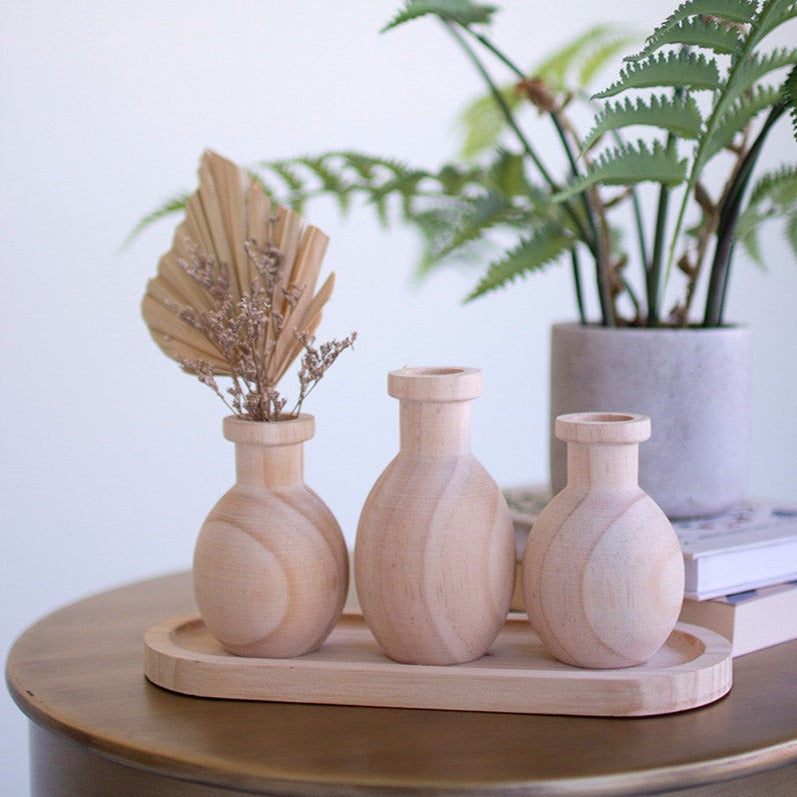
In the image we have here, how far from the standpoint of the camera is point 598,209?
84 cm

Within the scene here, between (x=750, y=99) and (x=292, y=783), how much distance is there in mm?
508

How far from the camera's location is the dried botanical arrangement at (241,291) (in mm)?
610

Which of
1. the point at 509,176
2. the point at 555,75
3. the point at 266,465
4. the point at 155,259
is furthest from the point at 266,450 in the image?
the point at 155,259

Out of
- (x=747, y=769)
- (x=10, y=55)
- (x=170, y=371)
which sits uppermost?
(x=10, y=55)

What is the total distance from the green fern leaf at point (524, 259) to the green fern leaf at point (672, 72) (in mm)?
202

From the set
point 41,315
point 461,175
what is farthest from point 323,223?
point 461,175

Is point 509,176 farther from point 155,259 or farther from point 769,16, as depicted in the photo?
point 155,259

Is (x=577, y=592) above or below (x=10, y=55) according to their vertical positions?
below

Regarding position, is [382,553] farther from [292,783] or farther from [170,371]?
[170,371]

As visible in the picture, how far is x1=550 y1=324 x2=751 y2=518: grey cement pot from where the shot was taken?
0.76 m

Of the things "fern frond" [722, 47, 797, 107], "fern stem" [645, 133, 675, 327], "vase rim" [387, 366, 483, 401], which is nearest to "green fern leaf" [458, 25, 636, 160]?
"fern stem" [645, 133, 675, 327]

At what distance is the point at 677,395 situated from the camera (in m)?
0.77

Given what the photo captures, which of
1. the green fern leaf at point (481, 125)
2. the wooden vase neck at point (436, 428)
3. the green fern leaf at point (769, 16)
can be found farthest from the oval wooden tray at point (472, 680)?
the green fern leaf at point (481, 125)

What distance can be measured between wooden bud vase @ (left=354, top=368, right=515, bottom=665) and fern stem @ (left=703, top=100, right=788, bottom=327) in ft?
0.89
